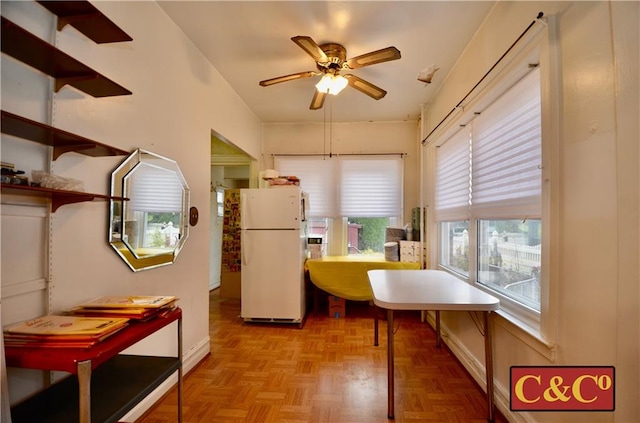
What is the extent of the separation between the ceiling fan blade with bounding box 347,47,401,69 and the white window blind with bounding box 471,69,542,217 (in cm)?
80

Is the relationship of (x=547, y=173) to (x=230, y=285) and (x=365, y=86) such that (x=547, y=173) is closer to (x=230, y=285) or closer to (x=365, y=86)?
(x=365, y=86)

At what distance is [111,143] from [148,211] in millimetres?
498

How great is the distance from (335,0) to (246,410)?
273cm

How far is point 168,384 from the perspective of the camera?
2020mm

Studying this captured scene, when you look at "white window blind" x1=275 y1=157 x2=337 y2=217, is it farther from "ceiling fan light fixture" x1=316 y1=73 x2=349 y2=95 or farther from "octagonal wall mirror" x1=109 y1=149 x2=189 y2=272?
"octagonal wall mirror" x1=109 y1=149 x2=189 y2=272

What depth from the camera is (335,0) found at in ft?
5.97

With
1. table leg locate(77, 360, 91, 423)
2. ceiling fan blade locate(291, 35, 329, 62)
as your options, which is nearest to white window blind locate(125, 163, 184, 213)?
table leg locate(77, 360, 91, 423)

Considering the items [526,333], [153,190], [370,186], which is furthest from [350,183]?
[526,333]

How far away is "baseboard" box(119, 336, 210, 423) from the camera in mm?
1683

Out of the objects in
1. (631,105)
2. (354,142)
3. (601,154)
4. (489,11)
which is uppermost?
(489,11)

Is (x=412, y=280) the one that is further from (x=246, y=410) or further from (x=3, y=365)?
(x=3, y=365)

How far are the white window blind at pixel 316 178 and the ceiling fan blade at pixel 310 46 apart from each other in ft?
6.97

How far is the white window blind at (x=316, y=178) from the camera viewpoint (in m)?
4.16

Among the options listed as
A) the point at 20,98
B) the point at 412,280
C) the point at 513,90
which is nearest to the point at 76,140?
the point at 20,98
